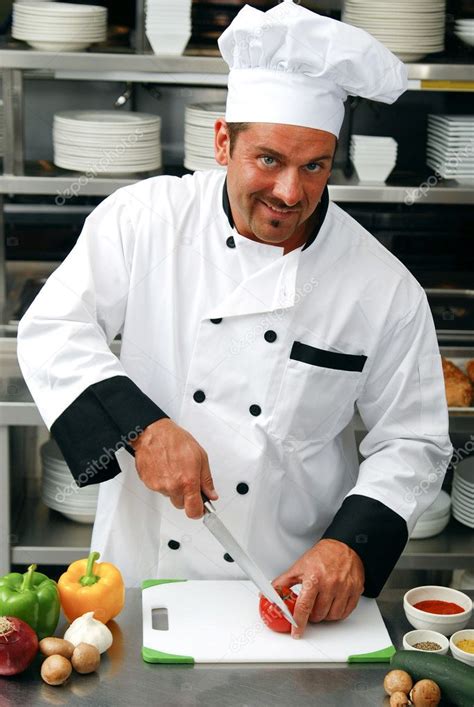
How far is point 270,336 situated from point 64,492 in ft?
5.08

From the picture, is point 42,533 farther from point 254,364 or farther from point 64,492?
point 254,364

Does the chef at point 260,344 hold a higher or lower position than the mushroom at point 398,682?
higher

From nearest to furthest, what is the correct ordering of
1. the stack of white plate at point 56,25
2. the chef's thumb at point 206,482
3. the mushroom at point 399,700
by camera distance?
the mushroom at point 399,700 < the chef's thumb at point 206,482 < the stack of white plate at point 56,25

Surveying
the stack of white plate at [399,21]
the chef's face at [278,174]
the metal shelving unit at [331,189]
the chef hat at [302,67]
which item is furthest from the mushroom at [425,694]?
the stack of white plate at [399,21]

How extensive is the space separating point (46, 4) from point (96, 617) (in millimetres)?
1902

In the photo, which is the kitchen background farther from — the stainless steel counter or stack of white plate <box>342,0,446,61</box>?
the stainless steel counter

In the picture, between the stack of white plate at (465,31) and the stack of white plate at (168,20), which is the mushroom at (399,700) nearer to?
the stack of white plate at (168,20)

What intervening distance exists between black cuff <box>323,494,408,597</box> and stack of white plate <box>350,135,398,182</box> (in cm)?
141

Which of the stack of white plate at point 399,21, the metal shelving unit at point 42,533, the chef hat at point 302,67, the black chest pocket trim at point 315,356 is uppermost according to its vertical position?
the chef hat at point 302,67

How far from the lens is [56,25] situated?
9.88ft

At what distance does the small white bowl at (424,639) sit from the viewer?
178 cm

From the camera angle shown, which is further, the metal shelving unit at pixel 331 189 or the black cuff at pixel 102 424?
the metal shelving unit at pixel 331 189

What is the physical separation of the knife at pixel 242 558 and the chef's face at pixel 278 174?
20.6 inches

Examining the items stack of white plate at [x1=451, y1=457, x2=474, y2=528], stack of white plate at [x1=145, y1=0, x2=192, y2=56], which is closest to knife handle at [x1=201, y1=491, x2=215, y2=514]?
stack of white plate at [x1=145, y1=0, x2=192, y2=56]
